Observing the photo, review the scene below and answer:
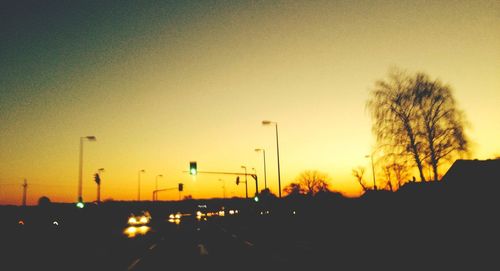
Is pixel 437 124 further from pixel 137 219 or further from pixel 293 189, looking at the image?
pixel 293 189

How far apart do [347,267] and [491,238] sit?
763 cm

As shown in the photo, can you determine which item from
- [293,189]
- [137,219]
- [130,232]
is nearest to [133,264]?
[130,232]

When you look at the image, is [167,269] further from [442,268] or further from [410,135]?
[410,135]

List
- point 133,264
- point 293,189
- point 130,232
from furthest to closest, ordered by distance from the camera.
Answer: point 293,189, point 130,232, point 133,264

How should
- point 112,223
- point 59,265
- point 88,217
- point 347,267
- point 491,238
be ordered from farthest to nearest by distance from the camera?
point 112,223, point 88,217, point 491,238, point 59,265, point 347,267

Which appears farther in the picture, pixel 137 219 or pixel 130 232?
pixel 137 219

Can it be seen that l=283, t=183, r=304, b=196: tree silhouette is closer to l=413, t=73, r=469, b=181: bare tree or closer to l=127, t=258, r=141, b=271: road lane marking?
l=413, t=73, r=469, b=181: bare tree

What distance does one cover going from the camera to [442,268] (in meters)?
8.52

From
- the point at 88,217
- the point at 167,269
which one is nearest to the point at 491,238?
the point at 167,269

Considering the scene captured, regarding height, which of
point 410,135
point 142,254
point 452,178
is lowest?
point 142,254

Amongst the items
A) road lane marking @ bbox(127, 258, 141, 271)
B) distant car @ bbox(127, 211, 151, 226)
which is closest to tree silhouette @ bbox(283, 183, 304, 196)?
distant car @ bbox(127, 211, 151, 226)

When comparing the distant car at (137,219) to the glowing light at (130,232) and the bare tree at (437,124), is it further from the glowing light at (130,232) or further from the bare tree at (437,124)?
the bare tree at (437,124)

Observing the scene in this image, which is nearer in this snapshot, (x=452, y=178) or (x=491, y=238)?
(x=491, y=238)

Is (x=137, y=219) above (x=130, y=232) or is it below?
above
